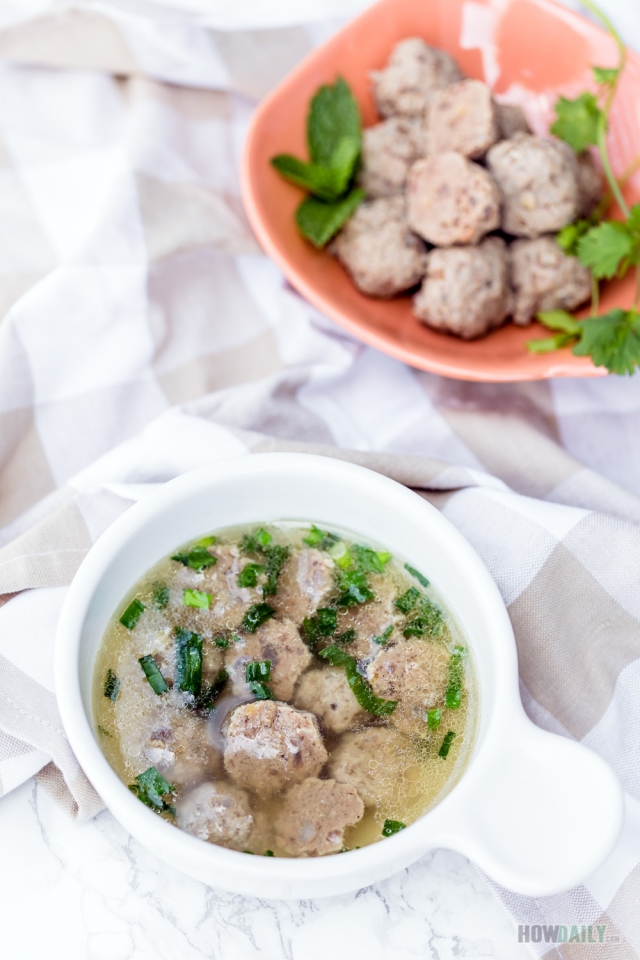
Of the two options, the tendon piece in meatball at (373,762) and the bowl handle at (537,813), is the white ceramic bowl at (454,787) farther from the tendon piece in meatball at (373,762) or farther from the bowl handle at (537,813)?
the tendon piece in meatball at (373,762)

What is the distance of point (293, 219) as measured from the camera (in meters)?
1.57

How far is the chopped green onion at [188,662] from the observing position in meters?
1.06

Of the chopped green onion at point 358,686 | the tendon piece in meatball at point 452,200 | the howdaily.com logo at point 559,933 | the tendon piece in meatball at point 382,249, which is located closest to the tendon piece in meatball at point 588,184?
the tendon piece in meatball at point 452,200

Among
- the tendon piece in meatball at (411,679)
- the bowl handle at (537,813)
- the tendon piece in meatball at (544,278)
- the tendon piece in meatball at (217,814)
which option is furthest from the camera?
the tendon piece in meatball at (544,278)

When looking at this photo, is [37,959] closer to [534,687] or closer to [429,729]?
[429,729]

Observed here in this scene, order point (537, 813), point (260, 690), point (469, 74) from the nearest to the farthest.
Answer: point (537, 813)
point (260, 690)
point (469, 74)

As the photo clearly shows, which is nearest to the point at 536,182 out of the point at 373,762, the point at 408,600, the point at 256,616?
the point at 408,600

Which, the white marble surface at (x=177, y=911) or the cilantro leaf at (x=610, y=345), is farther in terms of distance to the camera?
the cilantro leaf at (x=610, y=345)

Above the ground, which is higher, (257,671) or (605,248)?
(605,248)

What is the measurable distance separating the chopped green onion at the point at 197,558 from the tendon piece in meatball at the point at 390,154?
817 mm

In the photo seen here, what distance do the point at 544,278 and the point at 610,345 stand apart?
0.19 meters

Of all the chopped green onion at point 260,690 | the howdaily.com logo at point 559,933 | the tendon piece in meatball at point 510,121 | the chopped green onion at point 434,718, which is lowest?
the howdaily.com logo at point 559,933

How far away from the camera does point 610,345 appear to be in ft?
4.61

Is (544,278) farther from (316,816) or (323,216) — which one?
(316,816)
